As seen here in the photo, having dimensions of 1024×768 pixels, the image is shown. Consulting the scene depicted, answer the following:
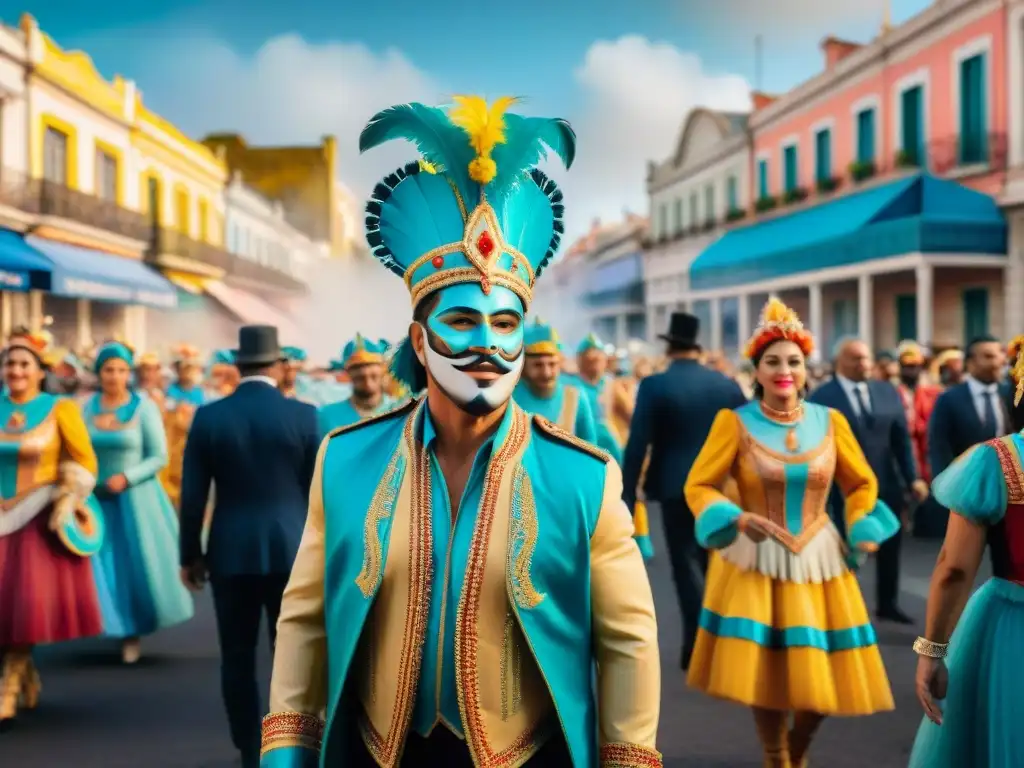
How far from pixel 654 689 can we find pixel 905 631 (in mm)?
5914

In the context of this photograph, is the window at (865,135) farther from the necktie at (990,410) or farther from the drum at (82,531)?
the drum at (82,531)

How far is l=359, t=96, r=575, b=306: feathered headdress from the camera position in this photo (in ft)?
8.32

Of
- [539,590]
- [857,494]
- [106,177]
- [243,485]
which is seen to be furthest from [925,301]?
[539,590]

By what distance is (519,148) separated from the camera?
8.45 ft

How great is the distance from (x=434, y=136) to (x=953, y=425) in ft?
23.1

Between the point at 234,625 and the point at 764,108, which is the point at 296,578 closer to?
the point at 234,625

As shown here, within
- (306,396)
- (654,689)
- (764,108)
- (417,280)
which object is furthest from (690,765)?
(764,108)

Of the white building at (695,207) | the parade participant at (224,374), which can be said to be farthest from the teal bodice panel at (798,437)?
the white building at (695,207)

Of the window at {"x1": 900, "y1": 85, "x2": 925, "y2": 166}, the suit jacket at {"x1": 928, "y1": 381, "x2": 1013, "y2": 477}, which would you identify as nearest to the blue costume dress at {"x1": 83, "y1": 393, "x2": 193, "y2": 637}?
the suit jacket at {"x1": 928, "y1": 381, "x2": 1013, "y2": 477}

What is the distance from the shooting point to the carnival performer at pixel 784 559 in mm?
4910

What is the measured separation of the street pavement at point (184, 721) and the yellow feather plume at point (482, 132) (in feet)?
11.9

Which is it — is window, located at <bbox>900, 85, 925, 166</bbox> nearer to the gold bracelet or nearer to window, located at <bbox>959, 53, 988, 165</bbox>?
window, located at <bbox>959, 53, 988, 165</bbox>

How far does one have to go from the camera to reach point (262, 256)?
1789 inches

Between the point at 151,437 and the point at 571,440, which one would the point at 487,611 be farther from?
the point at 151,437
